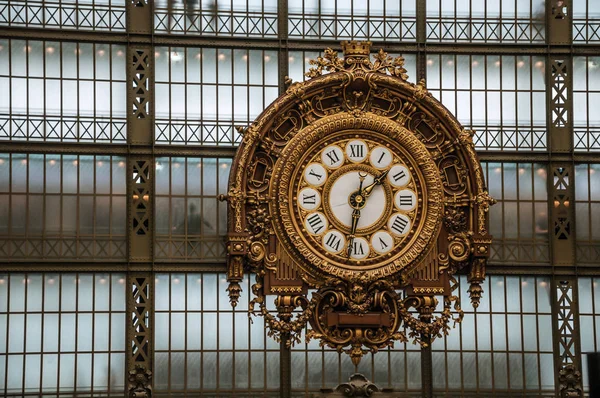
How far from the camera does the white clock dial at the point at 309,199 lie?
107 ft

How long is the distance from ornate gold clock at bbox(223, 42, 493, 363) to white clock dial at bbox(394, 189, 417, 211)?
0.03 metres

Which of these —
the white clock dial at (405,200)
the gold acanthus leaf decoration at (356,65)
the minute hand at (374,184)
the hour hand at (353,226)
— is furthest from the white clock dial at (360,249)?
the gold acanthus leaf decoration at (356,65)

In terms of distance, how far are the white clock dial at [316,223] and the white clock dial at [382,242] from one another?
129cm

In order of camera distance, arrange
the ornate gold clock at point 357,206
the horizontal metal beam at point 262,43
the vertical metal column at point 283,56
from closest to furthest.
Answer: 1. the ornate gold clock at point 357,206
2. the vertical metal column at point 283,56
3. the horizontal metal beam at point 262,43

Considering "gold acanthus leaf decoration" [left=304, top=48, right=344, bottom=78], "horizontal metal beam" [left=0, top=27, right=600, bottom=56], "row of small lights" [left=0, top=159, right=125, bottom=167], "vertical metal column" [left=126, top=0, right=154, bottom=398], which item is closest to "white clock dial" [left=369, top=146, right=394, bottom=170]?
"gold acanthus leaf decoration" [left=304, top=48, right=344, bottom=78]

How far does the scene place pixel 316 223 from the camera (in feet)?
107

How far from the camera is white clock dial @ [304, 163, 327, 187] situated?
3272 cm

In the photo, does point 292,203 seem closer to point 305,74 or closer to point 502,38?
point 305,74

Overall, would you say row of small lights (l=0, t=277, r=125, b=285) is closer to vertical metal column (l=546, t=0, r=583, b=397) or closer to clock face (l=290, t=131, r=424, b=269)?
Result: clock face (l=290, t=131, r=424, b=269)

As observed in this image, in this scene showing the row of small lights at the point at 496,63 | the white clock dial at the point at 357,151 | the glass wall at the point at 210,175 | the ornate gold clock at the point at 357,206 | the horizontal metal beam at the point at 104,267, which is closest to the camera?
the ornate gold clock at the point at 357,206

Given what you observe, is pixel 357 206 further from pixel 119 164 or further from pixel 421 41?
pixel 119 164

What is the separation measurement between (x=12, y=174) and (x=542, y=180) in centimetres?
1451

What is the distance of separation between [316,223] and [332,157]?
1755 mm

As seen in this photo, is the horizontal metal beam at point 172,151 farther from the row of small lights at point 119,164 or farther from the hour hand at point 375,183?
the hour hand at point 375,183
